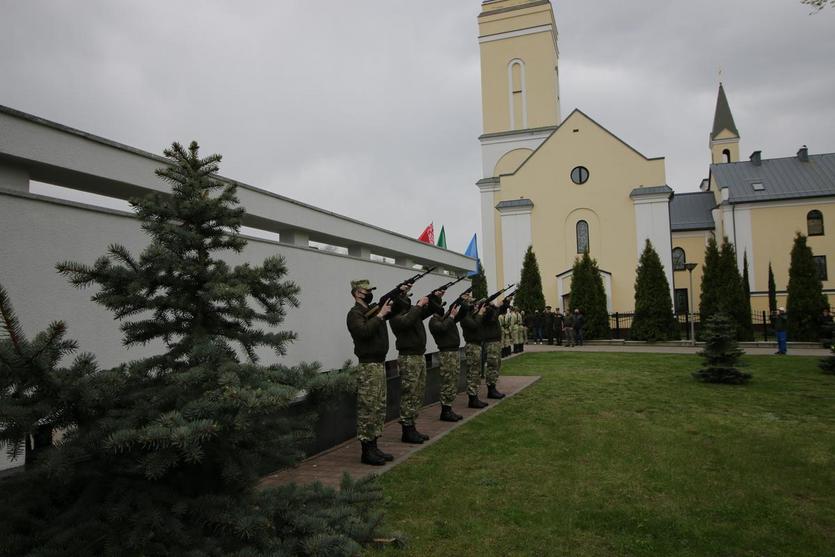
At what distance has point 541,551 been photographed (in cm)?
402

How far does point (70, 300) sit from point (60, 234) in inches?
23.0

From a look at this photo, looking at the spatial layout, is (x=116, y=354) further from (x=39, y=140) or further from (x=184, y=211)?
(x=184, y=211)

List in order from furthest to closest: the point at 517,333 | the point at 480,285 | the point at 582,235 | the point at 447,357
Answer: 1. the point at 480,285
2. the point at 582,235
3. the point at 517,333
4. the point at 447,357

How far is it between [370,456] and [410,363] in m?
1.51

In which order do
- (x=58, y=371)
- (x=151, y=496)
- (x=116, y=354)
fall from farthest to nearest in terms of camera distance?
(x=116, y=354), (x=151, y=496), (x=58, y=371)

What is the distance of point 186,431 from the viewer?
6.02 feet

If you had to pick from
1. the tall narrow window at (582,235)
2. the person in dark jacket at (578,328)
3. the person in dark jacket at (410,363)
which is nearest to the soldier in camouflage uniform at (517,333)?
the person in dark jacket at (578,328)

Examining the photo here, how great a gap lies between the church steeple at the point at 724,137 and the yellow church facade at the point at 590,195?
1585cm

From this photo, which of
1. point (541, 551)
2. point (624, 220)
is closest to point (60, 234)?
point (541, 551)

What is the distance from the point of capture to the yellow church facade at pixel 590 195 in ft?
99.9

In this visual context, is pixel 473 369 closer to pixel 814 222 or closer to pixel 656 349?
pixel 656 349

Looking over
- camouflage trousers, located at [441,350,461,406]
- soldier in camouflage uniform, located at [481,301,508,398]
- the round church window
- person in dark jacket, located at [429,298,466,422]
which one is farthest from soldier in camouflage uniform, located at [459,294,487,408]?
the round church window

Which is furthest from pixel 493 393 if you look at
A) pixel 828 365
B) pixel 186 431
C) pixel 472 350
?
pixel 186 431

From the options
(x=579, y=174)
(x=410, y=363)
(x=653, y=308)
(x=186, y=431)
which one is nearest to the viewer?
(x=186, y=431)
